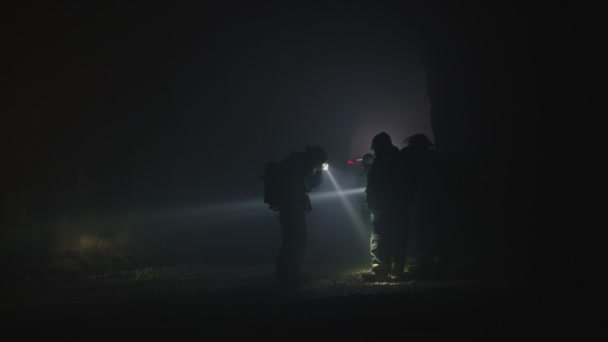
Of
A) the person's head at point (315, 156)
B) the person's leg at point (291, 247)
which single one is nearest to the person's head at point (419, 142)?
the person's head at point (315, 156)

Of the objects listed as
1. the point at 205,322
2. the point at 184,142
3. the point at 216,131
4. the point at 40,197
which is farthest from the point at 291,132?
the point at 205,322

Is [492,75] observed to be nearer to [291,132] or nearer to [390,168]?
[390,168]

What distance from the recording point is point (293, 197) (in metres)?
7.26

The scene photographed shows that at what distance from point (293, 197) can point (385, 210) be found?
5.23 ft

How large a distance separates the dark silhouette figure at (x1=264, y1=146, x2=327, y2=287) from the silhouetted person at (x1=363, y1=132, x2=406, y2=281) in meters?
1.06

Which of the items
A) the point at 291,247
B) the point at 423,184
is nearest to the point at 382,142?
the point at 423,184

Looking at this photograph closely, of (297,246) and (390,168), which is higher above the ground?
(390,168)

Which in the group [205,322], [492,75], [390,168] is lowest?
[205,322]

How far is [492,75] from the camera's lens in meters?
8.03

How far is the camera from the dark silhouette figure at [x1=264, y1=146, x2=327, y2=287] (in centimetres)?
713

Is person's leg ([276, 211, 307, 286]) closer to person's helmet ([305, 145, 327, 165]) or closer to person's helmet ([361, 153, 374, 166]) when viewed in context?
person's helmet ([305, 145, 327, 165])

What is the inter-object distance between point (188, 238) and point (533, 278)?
11678 mm

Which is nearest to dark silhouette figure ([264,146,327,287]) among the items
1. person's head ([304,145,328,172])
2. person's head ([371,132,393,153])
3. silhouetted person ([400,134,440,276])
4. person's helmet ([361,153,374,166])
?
person's head ([304,145,328,172])

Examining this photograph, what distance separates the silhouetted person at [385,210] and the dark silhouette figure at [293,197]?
3.47 feet
